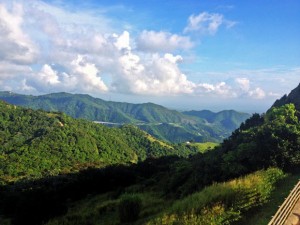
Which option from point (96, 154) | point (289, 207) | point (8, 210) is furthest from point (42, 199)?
point (96, 154)

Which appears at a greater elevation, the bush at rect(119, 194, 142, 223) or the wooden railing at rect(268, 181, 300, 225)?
A: the wooden railing at rect(268, 181, 300, 225)

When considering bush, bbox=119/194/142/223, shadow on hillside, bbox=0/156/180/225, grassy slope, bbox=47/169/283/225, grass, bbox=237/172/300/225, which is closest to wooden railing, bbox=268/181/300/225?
grass, bbox=237/172/300/225

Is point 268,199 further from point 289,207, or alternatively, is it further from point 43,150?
point 43,150

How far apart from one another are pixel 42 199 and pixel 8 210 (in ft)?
47.9

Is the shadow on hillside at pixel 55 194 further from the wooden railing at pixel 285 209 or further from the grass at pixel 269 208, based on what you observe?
the wooden railing at pixel 285 209

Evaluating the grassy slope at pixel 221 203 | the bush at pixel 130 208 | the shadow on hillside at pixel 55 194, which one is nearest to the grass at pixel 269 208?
the grassy slope at pixel 221 203

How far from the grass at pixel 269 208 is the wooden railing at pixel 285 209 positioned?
72cm

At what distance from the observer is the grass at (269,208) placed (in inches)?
575

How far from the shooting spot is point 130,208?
69.7 feet

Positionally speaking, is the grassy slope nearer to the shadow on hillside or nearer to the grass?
the grass

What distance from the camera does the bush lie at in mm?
21188

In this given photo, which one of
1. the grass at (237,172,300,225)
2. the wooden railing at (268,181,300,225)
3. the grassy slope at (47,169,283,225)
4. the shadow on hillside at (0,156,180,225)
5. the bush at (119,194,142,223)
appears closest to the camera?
the wooden railing at (268,181,300,225)

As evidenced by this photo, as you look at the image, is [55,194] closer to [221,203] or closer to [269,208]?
[221,203]

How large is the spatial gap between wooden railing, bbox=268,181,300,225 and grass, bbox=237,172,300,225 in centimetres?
72
